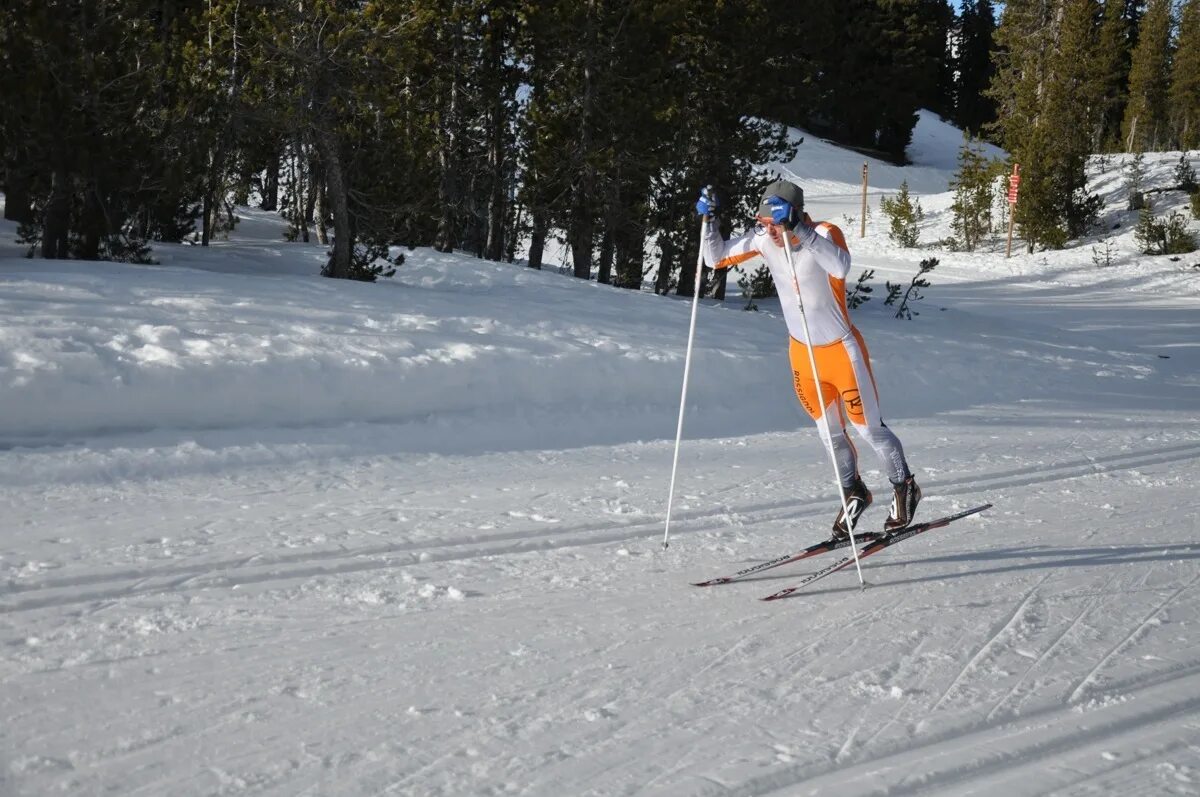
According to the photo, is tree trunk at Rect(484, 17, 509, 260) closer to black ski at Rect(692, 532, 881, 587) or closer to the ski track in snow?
the ski track in snow

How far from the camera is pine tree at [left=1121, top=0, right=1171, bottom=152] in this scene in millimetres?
61500

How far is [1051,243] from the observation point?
32562mm

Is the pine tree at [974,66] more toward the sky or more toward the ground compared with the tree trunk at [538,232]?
more toward the sky

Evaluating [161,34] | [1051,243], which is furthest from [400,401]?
[1051,243]

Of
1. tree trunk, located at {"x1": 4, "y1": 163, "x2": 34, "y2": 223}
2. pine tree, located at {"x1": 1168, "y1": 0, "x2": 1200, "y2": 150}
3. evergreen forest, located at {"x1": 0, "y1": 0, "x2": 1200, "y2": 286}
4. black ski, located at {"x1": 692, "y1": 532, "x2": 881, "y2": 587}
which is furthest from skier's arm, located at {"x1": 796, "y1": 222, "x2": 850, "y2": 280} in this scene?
pine tree, located at {"x1": 1168, "y1": 0, "x2": 1200, "y2": 150}

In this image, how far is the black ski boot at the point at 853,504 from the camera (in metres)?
5.97

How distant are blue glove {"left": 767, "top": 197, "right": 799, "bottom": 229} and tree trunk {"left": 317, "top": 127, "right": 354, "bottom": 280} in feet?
31.3

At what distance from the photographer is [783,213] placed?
5582 millimetres

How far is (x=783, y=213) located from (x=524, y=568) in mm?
2258

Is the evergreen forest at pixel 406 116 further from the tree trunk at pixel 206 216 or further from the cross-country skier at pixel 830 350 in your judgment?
the cross-country skier at pixel 830 350

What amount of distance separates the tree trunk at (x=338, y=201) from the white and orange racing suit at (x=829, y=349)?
9.14 meters

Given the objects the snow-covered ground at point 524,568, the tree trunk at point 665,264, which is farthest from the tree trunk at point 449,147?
the snow-covered ground at point 524,568

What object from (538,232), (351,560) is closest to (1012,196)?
(538,232)

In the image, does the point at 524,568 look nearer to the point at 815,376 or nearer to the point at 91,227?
the point at 815,376
